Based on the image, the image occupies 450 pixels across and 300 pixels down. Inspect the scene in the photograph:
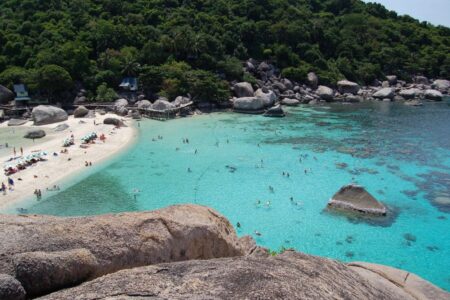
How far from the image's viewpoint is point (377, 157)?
132 ft

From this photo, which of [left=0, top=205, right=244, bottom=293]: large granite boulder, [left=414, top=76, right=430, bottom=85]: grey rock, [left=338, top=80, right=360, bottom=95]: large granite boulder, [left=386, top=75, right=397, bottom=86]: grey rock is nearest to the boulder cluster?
[left=338, top=80, right=360, bottom=95]: large granite boulder

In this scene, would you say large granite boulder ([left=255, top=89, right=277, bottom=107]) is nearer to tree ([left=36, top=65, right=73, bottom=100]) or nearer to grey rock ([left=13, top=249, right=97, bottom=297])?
tree ([left=36, top=65, right=73, bottom=100])

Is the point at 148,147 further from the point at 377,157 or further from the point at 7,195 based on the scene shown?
the point at 377,157

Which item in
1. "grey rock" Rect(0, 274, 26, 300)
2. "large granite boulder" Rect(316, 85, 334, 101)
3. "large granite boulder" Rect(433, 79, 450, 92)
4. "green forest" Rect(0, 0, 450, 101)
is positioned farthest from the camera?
"large granite boulder" Rect(433, 79, 450, 92)

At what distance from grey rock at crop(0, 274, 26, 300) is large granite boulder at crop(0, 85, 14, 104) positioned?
61.2 metres

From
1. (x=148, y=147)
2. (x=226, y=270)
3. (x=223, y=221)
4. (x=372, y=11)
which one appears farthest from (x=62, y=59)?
(x=372, y=11)

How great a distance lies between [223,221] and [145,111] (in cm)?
5060

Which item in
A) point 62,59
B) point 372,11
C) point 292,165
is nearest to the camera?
point 292,165

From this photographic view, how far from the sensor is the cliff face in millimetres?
4996

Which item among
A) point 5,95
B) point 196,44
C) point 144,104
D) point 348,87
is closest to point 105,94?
point 144,104

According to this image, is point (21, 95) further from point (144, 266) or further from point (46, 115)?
point (144, 266)

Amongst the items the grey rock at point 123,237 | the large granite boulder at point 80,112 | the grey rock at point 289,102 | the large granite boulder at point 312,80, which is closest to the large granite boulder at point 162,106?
the large granite boulder at point 80,112

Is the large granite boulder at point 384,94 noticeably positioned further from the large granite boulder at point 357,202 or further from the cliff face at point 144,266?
the cliff face at point 144,266

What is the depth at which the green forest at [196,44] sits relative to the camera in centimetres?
6431
